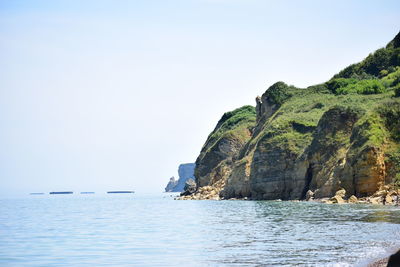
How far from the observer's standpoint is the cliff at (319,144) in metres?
68.8

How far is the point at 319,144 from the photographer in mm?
82250

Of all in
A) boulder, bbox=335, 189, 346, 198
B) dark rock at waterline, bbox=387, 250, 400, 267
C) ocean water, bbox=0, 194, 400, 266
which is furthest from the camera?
boulder, bbox=335, 189, 346, 198

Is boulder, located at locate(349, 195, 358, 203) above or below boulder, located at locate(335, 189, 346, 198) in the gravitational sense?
below

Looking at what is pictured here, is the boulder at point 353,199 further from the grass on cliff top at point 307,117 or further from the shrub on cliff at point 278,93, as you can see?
the shrub on cliff at point 278,93

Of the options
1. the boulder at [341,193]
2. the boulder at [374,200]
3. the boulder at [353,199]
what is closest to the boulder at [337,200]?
the boulder at [341,193]

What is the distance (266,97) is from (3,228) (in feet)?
262

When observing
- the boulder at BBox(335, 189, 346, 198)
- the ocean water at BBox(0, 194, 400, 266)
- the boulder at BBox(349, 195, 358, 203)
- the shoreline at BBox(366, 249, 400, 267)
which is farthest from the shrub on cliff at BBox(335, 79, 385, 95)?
the shoreline at BBox(366, 249, 400, 267)

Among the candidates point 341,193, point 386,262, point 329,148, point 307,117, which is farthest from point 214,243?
point 307,117

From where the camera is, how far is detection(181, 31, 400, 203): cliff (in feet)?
226

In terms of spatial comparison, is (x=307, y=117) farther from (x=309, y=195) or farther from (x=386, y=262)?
(x=386, y=262)

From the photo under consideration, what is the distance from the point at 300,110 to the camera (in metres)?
106

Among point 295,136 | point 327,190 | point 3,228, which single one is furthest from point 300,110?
point 3,228

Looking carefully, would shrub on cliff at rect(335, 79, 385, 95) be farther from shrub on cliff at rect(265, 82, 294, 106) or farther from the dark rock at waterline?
the dark rock at waterline

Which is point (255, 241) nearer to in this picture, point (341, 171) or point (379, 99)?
point (341, 171)
